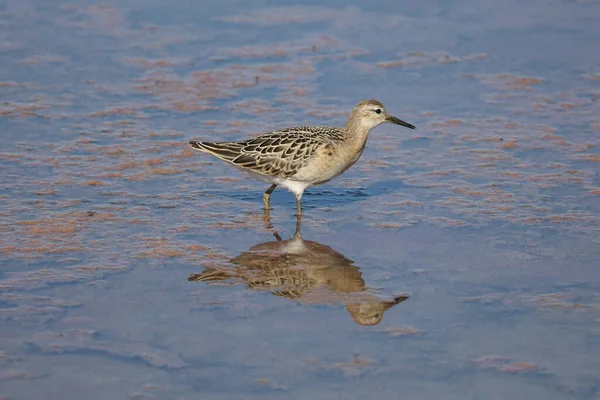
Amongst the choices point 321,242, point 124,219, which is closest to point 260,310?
point 321,242

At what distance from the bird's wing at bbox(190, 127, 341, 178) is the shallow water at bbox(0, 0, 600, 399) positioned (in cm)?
50

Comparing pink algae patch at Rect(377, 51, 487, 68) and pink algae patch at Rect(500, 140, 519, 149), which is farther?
pink algae patch at Rect(377, 51, 487, 68)

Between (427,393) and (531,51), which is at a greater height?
(531,51)

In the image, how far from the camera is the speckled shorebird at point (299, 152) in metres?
11.9

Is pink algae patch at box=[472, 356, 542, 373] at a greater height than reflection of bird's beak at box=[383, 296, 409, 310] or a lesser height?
lesser

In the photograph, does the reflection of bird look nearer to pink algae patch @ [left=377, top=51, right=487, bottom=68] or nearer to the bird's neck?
the bird's neck

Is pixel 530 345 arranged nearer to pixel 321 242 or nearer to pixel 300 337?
pixel 300 337

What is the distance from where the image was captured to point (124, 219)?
37.5 ft

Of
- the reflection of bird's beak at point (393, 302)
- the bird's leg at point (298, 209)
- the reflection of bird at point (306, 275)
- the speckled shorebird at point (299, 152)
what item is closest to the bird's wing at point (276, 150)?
the speckled shorebird at point (299, 152)

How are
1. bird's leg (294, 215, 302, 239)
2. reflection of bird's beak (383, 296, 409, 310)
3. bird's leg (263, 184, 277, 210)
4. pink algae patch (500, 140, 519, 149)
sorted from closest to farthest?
reflection of bird's beak (383, 296, 409, 310)
bird's leg (294, 215, 302, 239)
bird's leg (263, 184, 277, 210)
pink algae patch (500, 140, 519, 149)

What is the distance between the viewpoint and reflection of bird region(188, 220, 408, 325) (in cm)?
958

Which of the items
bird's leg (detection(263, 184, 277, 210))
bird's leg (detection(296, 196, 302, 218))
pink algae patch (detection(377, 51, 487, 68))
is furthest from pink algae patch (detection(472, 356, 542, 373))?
pink algae patch (detection(377, 51, 487, 68))

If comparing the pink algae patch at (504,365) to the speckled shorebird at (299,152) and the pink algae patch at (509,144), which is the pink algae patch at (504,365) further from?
the pink algae patch at (509,144)

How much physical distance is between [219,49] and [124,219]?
5578 mm
